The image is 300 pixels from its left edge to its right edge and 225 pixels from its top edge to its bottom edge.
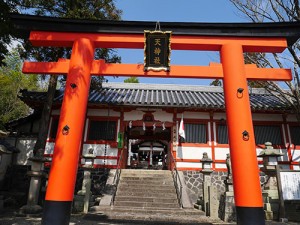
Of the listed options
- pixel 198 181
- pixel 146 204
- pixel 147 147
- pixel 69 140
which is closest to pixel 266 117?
pixel 198 181

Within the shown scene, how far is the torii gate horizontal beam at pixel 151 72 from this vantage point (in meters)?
5.92

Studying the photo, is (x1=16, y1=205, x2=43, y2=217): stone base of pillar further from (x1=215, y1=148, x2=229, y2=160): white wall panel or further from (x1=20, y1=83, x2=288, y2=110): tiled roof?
(x1=215, y1=148, x2=229, y2=160): white wall panel

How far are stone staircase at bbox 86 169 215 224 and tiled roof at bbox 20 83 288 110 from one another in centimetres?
364

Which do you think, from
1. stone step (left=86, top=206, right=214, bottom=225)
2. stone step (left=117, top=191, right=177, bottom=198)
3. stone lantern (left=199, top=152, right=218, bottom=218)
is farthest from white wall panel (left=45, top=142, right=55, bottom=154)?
stone lantern (left=199, top=152, right=218, bottom=218)

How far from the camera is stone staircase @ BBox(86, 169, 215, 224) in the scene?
23.9 ft

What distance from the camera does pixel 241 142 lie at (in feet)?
17.0

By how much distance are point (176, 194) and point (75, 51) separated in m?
6.54

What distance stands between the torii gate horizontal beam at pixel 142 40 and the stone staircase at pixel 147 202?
5.16 metres

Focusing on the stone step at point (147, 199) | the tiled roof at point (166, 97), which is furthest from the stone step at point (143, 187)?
the tiled roof at point (166, 97)

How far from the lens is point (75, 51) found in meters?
5.92

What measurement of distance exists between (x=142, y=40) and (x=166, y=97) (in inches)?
327

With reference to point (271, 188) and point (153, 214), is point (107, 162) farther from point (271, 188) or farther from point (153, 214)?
point (271, 188)

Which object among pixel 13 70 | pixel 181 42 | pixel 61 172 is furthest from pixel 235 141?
pixel 13 70

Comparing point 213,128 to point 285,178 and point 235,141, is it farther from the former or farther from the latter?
point 235,141
